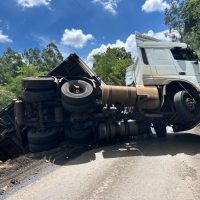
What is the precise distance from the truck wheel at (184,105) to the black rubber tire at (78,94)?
2507mm

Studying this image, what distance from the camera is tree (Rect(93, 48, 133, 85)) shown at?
45250mm

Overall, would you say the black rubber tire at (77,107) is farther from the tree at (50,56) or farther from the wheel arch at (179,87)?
the tree at (50,56)

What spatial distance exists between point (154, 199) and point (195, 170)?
2.00m

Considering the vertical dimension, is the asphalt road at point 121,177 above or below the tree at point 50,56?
below

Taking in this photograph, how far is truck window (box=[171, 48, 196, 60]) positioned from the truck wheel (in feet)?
5.18

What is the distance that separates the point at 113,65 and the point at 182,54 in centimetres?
3720

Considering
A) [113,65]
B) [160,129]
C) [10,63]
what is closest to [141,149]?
[160,129]

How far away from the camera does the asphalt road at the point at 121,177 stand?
544 cm

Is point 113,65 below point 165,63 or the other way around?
the other way around

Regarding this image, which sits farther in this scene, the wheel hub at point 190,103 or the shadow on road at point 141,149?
the wheel hub at point 190,103

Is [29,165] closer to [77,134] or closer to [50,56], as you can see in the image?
[77,134]

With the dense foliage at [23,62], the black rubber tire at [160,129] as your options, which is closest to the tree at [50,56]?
the dense foliage at [23,62]

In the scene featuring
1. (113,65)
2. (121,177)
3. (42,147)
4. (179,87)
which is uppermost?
(113,65)

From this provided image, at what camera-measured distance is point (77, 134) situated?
9.91 meters
